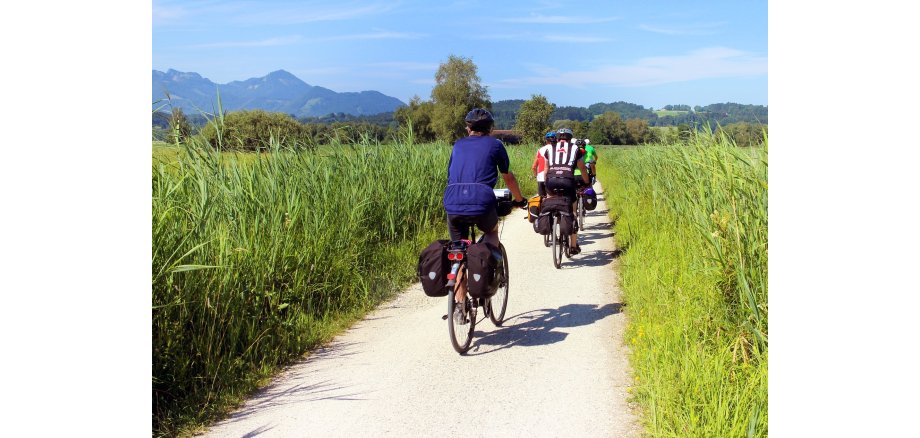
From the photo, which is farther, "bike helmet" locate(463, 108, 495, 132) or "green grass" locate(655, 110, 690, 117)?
"green grass" locate(655, 110, 690, 117)

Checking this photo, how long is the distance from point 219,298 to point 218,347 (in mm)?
423

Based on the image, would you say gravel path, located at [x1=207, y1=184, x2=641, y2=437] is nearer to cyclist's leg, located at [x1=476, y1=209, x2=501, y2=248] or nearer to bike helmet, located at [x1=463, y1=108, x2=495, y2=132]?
cyclist's leg, located at [x1=476, y1=209, x2=501, y2=248]

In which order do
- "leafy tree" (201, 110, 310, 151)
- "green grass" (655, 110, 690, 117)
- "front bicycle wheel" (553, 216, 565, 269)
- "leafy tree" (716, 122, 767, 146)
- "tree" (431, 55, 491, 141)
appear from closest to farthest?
"leafy tree" (716, 122, 767, 146) < "leafy tree" (201, 110, 310, 151) < "green grass" (655, 110, 690, 117) < "front bicycle wheel" (553, 216, 565, 269) < "tree" (431, 55, 491, 141)

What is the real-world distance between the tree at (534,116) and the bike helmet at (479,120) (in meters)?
42.8

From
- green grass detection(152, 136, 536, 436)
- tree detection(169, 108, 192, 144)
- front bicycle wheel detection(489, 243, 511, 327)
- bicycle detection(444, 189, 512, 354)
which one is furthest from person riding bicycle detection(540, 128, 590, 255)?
tree detection(169, 108, 192, 144)

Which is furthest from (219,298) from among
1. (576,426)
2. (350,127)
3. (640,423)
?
(350,127)

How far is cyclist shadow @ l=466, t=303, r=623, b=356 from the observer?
579 centimetres

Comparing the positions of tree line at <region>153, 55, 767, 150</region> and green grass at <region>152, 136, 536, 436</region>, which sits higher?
tree line at <region>153, 55, 767, 150</region>

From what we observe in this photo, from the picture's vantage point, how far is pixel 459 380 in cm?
478

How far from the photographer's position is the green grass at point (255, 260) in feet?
14.2

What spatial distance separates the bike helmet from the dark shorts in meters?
0.73

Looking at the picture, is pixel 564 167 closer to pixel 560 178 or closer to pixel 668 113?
pixel 560 178

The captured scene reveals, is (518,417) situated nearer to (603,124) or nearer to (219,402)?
(219,402)

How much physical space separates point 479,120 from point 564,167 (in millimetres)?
4102
